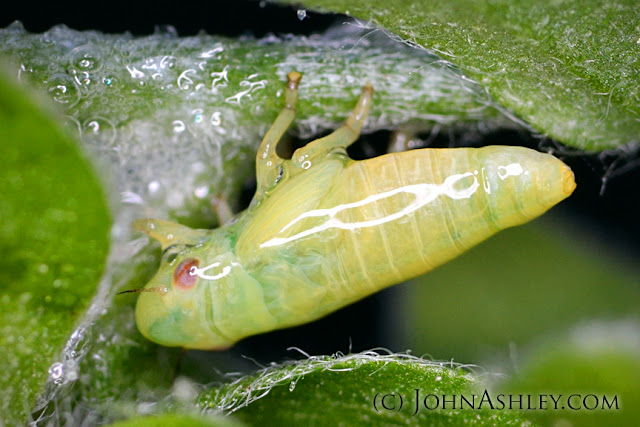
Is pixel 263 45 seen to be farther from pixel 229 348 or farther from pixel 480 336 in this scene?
pixel 480 336

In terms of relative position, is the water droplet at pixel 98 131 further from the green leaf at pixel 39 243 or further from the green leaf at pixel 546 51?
the green leaf at pixel 546 51

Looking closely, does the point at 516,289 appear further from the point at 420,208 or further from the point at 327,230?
the point at 327,230

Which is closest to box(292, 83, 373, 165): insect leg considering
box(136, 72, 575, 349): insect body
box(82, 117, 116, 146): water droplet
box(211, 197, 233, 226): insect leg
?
box(136, 72, 575, 349): insect body

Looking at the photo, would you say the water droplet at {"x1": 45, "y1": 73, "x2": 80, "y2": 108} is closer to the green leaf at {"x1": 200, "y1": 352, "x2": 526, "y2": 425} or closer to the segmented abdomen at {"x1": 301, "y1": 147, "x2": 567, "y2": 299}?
the segmented abdomen at {"x1": 301, "y1": 147, "x2": 567, "y2": 299}

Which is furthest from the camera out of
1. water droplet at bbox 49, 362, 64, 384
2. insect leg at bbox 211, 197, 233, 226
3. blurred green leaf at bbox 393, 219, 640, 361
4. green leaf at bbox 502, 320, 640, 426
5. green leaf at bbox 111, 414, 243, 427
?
blurred green leaf at bbox 393, 219, 640, 361

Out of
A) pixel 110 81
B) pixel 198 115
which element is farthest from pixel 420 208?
pixel 110 81

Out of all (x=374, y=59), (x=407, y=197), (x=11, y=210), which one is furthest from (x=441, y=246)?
(x=11, y=210)
